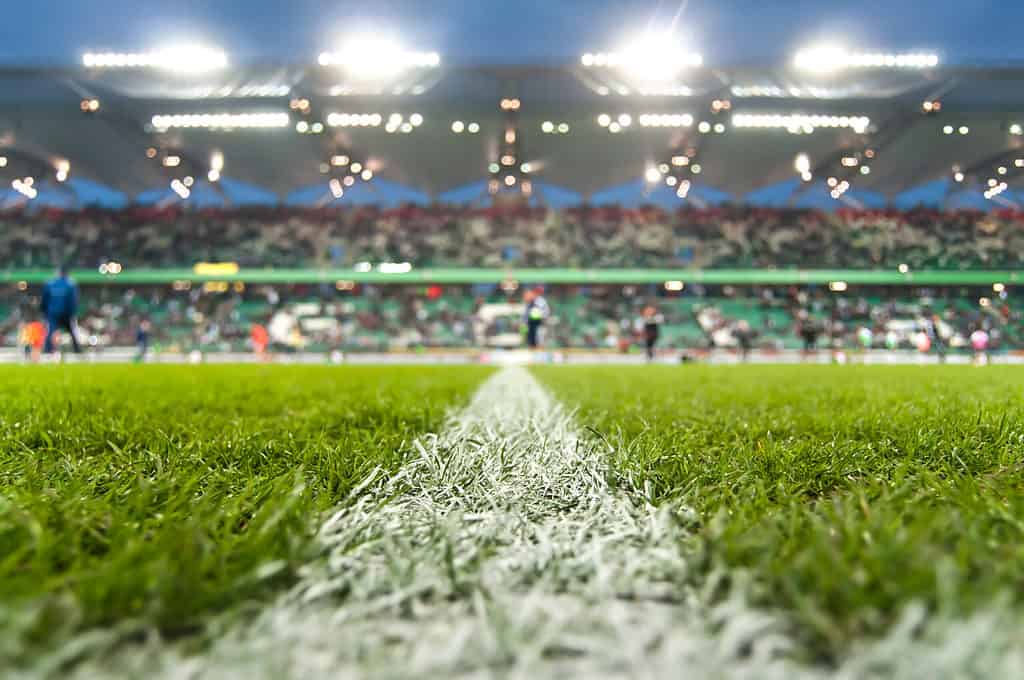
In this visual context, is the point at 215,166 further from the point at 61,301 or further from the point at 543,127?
the point at 61,301

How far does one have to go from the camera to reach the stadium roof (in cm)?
1783

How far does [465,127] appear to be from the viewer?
20453 mm

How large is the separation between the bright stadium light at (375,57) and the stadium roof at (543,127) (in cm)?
38

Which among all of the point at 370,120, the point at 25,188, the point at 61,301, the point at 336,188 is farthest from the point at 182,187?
the point at 61,301

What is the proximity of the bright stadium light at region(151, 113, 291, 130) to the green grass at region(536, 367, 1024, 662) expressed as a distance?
850 inches

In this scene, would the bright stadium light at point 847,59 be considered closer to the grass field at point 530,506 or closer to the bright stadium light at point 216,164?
the grass field at point 530,506

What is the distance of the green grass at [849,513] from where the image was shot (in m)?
0.43

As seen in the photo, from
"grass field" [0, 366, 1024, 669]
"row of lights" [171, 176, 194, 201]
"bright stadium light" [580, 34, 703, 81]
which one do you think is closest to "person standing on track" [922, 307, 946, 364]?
"bright stadium light" [580, 34, 703, 81]

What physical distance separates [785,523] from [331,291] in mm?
23060

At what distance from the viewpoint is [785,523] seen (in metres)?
0.68

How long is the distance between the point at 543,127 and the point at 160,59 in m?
13.0

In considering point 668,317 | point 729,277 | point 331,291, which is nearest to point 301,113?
point 331,291

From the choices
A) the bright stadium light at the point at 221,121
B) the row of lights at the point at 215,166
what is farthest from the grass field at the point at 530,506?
the row of lights at the point at 215,166

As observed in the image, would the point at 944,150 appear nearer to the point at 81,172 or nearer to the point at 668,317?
the point at 668,317
